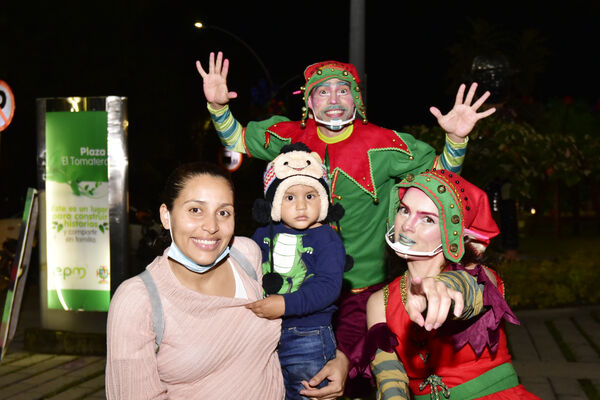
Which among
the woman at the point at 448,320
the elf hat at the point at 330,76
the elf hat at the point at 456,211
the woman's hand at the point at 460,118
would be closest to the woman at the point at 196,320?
the woman at the point at 448,320

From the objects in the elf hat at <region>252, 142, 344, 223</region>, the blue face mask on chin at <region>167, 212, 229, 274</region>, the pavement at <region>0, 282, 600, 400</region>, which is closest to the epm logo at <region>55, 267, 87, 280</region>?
the pavement at <region>0, 282, 600, 400</region>

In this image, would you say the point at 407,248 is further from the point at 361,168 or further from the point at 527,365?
the point at 527,365

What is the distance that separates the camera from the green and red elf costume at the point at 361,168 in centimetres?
389

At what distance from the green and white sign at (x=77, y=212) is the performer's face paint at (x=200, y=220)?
4.74 metres

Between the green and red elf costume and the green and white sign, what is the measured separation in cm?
367

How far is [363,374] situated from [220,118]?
178 centimetres

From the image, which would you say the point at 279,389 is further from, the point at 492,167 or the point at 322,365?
the point at 492,167

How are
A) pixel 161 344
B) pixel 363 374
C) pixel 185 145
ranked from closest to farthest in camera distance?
pixel 161 344 < pixel 363 374 < pixel 185 145

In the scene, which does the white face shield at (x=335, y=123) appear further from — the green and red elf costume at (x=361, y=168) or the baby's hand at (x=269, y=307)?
the baby's hand at (x=269, y=307)

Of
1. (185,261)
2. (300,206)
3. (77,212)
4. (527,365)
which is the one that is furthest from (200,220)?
(77,212)

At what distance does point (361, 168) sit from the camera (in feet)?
12.8

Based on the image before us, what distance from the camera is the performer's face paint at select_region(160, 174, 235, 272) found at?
2.84 m

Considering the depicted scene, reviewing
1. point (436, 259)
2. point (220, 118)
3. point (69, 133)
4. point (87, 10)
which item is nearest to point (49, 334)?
point (69, 133)

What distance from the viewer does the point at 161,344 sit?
272 cm
